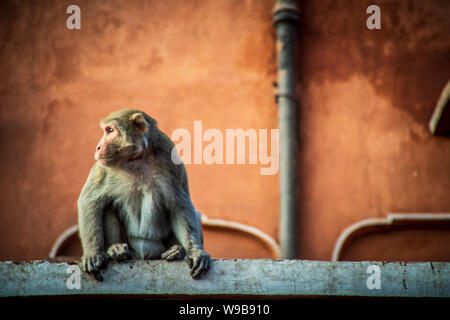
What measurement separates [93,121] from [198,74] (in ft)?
5.07

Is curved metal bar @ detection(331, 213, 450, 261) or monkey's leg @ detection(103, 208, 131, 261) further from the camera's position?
curved metal bar @ detection(331, 213, 450, 261)

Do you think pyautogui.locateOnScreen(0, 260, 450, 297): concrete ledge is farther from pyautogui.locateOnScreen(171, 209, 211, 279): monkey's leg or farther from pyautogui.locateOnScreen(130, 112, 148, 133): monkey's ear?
pyautogui.locateOnScreen(130, 112, 148, 133): monkey's ear

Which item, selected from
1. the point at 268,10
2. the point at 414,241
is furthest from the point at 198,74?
the point at 414,241

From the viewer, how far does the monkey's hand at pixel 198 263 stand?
13.1 ft

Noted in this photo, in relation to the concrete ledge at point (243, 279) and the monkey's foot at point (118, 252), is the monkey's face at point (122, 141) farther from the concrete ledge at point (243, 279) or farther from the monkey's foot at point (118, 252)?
the concrete ledge at point (243, 279)

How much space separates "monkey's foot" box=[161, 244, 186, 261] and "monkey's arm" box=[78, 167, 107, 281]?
1.38 feet

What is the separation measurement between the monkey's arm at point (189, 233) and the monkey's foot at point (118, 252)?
40cm

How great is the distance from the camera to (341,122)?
7848mm

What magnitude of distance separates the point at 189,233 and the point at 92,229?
0.68m

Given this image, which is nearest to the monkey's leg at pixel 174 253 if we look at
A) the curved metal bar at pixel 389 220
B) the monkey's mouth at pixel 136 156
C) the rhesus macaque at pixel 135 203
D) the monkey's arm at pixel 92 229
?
the rhesus macaque at pixel 135 203

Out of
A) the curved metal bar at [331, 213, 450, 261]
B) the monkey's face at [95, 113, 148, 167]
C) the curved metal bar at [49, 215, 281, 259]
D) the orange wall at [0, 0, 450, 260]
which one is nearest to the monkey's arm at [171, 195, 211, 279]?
the monkey's face at [95, 113, 148, 167]

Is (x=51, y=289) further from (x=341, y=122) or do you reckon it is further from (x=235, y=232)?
(x=341, y=122)

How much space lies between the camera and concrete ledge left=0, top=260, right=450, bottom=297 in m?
4.02

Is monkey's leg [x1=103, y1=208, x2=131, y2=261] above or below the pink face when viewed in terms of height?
below
